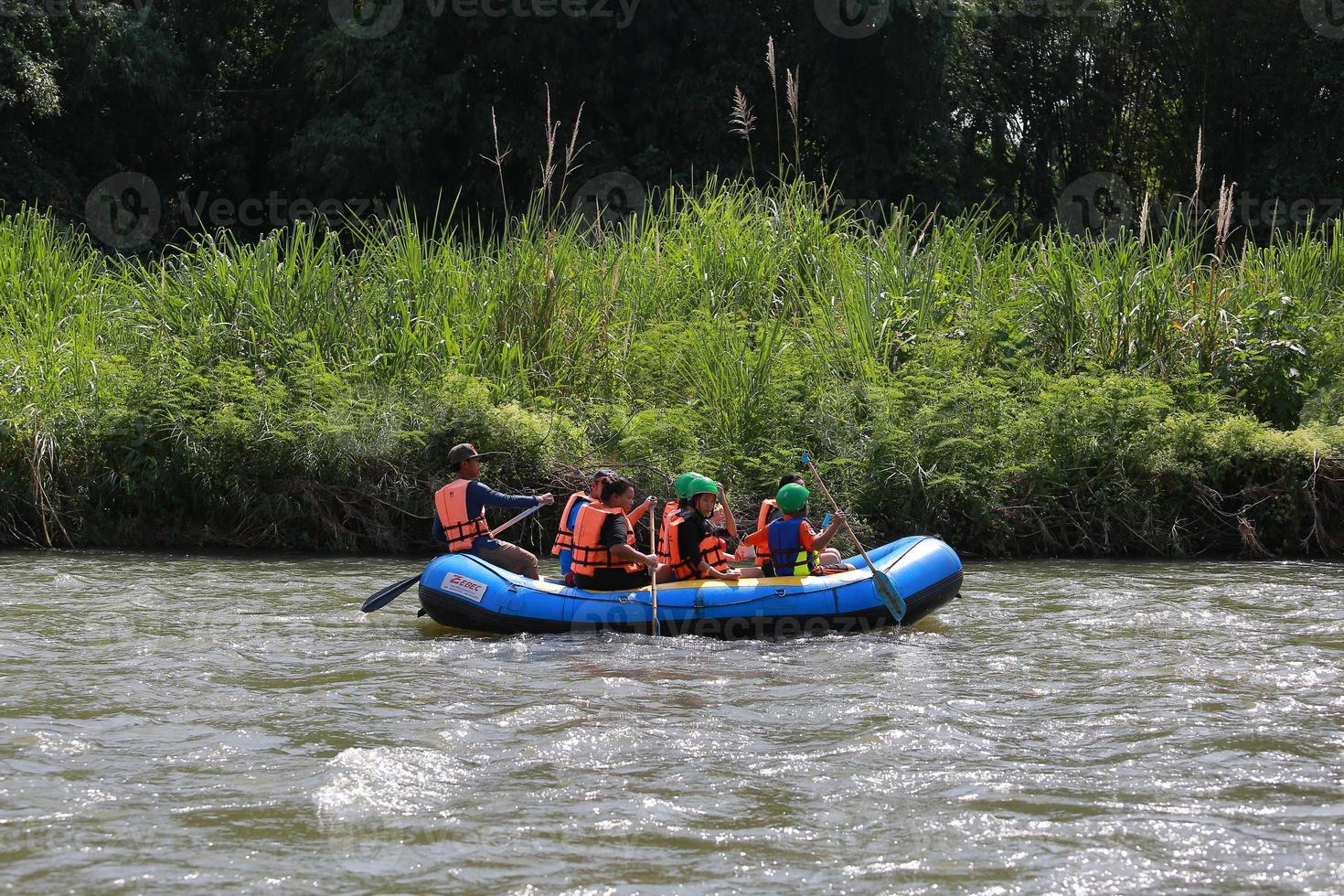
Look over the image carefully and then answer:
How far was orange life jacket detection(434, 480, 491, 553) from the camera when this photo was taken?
8.03 metres

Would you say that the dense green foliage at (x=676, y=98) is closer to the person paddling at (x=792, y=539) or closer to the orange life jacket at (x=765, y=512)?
the orange life jacket at (x=765, y=512)

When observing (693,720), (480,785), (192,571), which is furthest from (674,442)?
(480,785)

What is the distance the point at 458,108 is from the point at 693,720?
14248 mm

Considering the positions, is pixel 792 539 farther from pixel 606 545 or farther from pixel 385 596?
pixel 385 596

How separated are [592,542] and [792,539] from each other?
108 cm

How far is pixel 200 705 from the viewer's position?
18.3ft

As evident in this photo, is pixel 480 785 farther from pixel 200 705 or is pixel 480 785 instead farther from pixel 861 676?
pixel 861 676

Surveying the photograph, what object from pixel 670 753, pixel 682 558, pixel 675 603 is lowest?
pixel 670 753

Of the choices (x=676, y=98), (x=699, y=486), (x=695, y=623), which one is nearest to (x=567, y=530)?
(x=699, y=486)

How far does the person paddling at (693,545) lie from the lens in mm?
7582

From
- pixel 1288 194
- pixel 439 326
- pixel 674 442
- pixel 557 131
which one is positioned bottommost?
pixel 674 442

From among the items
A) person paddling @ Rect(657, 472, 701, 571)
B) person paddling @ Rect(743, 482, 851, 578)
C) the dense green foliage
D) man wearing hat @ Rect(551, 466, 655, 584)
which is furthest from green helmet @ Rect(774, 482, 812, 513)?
the dense green foliage

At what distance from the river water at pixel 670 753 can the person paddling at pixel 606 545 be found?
42 centimetres

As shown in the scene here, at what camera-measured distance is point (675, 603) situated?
7.21 m
